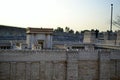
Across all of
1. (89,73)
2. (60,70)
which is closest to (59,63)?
(60,70)

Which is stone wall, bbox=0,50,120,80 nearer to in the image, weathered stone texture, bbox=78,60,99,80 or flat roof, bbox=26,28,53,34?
weathered stone texture, bbox=78,60,99,80

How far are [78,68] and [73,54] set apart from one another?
147 centimetres

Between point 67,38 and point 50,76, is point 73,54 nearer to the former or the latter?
point 50,76

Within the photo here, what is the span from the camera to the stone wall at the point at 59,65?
17172 mm

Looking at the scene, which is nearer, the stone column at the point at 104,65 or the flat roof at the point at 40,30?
the stone column at the point at 104,65

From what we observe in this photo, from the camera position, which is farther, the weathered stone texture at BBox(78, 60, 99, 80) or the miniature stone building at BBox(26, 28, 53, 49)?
the miniature stone building at BBox(26, 28, 53, 49)

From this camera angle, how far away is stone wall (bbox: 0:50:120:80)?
56.3 ft

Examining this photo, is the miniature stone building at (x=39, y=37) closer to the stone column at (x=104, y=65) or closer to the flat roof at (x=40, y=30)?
the flat roof at (x=40, y=30)

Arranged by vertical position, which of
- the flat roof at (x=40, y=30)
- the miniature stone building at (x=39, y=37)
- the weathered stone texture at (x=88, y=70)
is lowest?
the weathered stone texture at (x=88, y=70)

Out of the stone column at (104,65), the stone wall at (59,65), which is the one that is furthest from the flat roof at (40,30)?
the stone column at (104,65)

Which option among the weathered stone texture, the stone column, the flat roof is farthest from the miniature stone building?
the stone column

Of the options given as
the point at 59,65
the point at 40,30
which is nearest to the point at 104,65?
the point at 59,65

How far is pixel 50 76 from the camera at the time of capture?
18.4 m

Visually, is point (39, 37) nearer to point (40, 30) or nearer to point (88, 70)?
point (40, 30)
